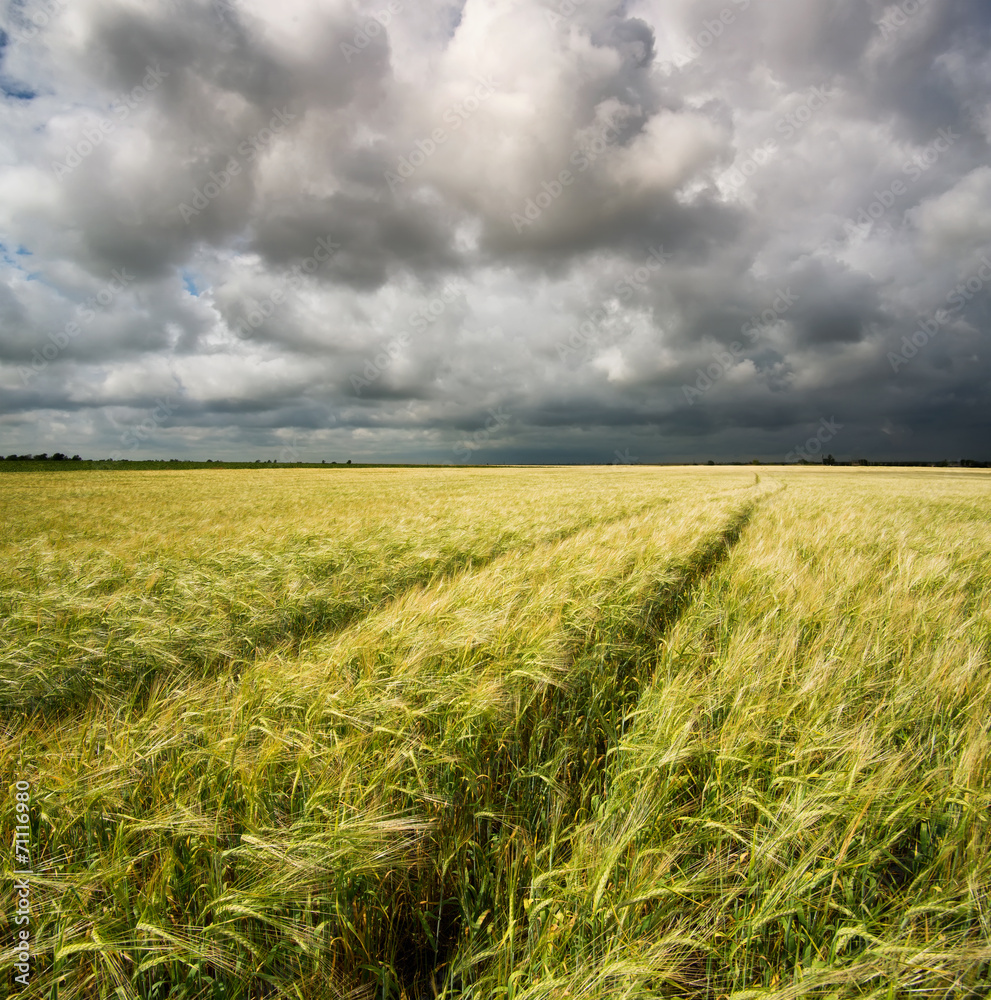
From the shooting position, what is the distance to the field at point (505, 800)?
1337 millimetres

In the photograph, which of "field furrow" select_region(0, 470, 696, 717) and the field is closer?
the field

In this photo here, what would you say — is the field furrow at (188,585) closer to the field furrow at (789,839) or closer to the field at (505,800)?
the field at (505,800)

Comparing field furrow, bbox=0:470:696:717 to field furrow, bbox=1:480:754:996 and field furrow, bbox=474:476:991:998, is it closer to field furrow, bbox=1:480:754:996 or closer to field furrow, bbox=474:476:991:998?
field furrow, bbox=1:480:754:996

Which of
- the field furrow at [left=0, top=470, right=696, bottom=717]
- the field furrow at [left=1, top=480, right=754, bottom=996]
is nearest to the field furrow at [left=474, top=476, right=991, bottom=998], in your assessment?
the field furrow at [left=1, top=480, right=754, bottom=996]

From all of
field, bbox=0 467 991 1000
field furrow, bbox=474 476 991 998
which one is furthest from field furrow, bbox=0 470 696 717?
field furrow, bbox=474 476 991 998

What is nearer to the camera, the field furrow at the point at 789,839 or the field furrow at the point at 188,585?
the field furrow at the point at 789,839

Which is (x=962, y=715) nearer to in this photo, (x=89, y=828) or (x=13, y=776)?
(x=89, y=828)

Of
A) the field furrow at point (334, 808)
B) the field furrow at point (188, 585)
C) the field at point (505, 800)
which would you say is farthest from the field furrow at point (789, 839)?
the field furrow at point (188, 585)

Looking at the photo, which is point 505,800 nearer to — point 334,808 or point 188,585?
point 334,808

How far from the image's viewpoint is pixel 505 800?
84.8 inches

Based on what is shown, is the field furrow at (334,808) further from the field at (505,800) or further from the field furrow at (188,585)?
the field furrow at (188,585)

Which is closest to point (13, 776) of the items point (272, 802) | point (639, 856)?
point (272, 802)

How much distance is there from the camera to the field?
134 cm

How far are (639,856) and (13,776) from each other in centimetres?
247
